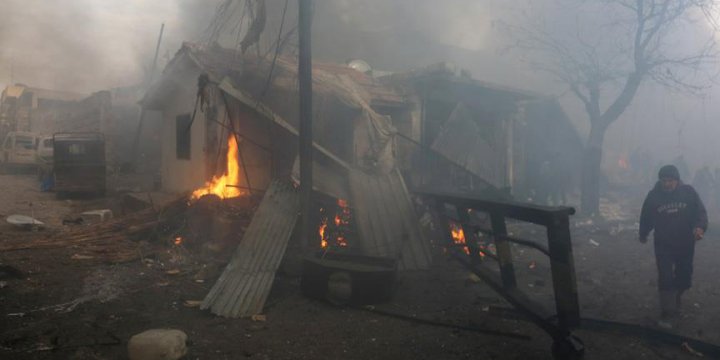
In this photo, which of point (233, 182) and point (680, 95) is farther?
point (680, 95)

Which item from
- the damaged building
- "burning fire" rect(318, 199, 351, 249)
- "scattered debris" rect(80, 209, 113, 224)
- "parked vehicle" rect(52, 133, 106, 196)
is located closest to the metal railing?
the damaged building

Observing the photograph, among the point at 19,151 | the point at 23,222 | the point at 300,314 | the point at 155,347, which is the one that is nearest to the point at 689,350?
the point at 300,314

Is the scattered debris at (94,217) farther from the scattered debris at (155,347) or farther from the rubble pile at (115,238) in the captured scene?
the scattered debris at (155,347)

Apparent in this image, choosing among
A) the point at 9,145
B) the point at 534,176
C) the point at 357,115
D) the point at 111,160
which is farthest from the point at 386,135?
the point at 9,145

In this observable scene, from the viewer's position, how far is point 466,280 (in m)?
7.16

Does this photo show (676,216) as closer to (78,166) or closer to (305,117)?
(305,117)

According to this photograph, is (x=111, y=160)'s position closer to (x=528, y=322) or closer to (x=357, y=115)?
(x=357, y=115)

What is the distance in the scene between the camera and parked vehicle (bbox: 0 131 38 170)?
2153cm

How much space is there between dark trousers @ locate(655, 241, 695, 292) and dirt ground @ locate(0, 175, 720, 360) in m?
0.46

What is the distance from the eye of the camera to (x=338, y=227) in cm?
817

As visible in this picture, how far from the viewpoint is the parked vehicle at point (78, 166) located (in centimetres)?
1407

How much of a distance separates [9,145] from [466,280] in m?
23.8

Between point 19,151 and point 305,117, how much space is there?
21.4 meters

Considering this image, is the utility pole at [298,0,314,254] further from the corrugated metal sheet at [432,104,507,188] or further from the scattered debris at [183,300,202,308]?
the corrugated metal sheet at [432,104,507,188]
